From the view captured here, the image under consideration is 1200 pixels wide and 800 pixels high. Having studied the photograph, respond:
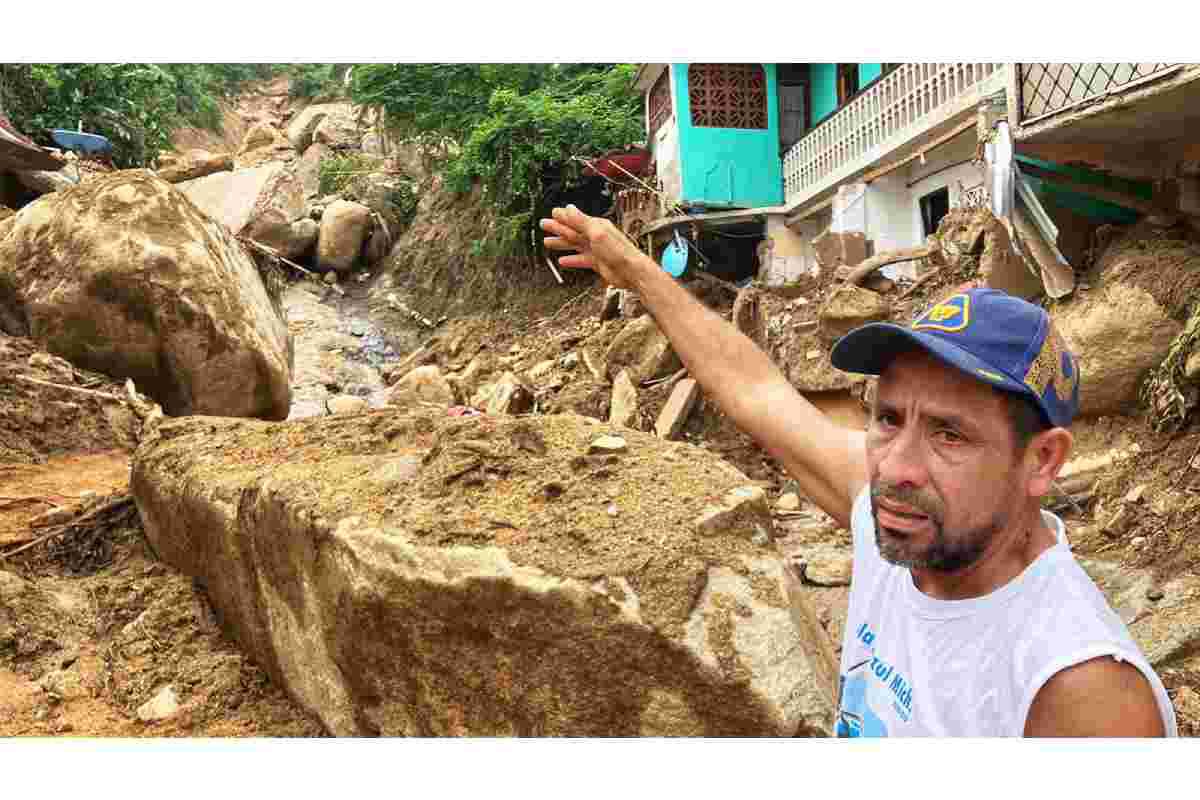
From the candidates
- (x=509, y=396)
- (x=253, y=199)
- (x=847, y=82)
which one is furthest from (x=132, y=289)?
(x=847, y=82)

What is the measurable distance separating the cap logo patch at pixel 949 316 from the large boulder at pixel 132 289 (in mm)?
3031

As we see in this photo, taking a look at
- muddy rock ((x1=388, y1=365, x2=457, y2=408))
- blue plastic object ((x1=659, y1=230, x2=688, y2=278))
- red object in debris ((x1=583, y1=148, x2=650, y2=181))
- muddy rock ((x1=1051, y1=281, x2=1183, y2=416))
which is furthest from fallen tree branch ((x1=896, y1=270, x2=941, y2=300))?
muddy rock ((x1=388, y1=365, x2=457, y2=408))

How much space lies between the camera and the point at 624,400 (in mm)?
5891

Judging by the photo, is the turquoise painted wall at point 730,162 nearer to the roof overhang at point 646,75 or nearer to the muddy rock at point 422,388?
the roof overhang at point 646,75

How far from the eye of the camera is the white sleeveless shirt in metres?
0.86

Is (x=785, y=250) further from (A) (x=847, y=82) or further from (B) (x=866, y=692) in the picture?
(B) (x=866, y=692)

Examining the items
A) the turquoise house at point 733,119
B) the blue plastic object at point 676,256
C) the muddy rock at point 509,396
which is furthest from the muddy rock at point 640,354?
the blue plastic object at point 676,256

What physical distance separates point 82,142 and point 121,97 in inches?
17.2

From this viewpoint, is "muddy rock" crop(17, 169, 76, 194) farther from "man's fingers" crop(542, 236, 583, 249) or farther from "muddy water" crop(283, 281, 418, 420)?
"man's fingers" crop(542, 236, 583, 249)

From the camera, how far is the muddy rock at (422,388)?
12.5 ft

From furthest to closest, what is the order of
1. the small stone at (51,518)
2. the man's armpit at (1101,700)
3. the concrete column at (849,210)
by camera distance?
the concrete column at (849,210) → the small stone at (51,518) → the man's armpit at (1101,700)

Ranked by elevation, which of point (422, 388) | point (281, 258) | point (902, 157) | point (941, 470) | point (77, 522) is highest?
point (902, 157)

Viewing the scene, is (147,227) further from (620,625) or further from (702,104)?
(620,625)

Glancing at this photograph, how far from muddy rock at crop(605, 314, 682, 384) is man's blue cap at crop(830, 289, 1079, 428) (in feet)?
14.8
